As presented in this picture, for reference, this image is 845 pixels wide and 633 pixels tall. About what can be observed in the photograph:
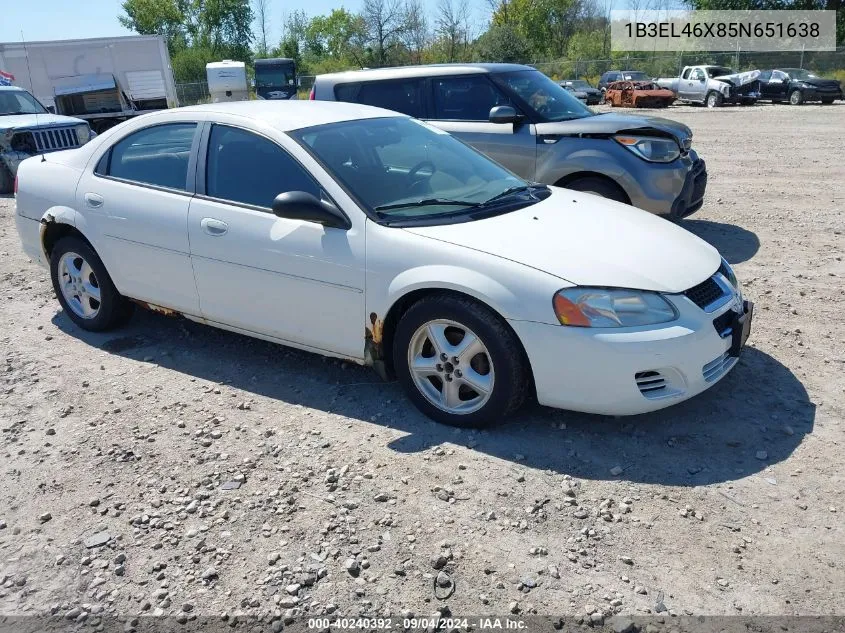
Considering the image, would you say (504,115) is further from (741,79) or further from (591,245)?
(741,79)

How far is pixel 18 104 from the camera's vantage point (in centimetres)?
1375

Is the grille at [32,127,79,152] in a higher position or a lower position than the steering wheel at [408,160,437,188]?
lower

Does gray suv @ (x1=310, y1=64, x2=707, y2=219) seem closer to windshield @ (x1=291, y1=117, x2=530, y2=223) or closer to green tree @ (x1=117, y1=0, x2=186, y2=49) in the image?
windshield @ (x1=291, y1=117, x2=530, y2=223)

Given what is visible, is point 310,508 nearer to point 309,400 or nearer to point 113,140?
point 309,400

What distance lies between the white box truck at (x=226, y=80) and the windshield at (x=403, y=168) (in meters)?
33.5

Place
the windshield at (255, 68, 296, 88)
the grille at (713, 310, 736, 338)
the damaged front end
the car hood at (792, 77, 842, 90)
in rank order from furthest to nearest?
the windshield at (255, 68, 296, 88) < the car hood at (792, 77, 842, 90) < the damaged front end < the grille at (713, 310, 736, 338)

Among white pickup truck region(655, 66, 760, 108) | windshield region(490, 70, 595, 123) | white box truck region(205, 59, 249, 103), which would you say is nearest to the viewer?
windshield region(490, 70, 595, 123)

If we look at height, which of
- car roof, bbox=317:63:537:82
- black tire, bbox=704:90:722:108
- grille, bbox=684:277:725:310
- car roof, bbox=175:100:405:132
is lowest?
black tire, bbox=704:90:722:108

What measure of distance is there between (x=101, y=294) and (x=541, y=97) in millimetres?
4660

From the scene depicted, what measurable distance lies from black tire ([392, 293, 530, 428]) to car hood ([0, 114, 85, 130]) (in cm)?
1145

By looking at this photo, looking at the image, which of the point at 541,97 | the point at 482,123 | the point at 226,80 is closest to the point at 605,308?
the point at 482,123

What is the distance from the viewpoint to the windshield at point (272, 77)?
37531 millimetres

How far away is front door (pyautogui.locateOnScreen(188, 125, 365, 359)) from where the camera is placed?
400 cm

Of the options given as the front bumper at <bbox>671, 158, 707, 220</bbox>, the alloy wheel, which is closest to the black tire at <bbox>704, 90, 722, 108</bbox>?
the front bumper at <bbox>671, 158, 707, 220</bbox>
